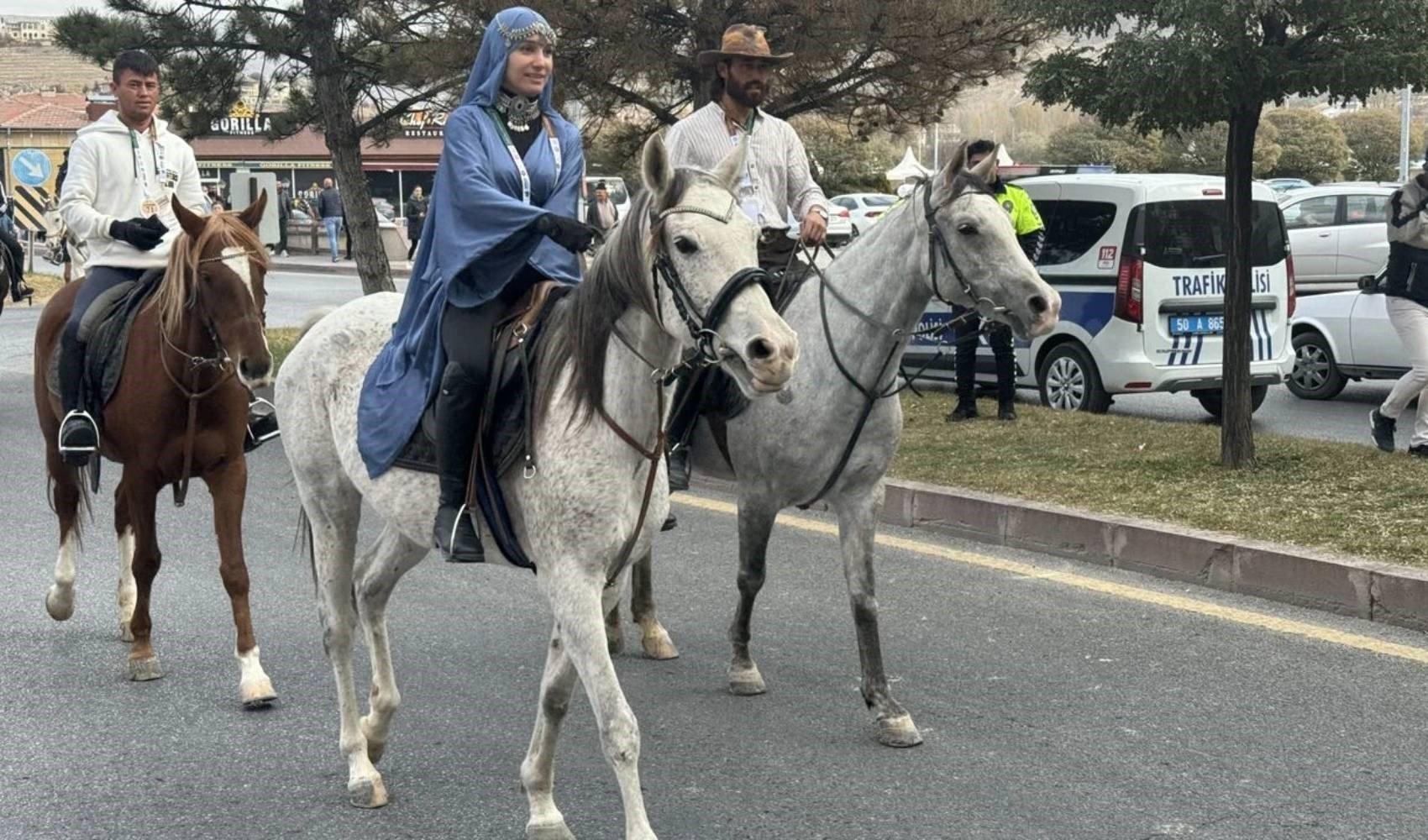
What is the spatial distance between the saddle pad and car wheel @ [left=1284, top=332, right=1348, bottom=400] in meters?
11.6

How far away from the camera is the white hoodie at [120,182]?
24.3 feet

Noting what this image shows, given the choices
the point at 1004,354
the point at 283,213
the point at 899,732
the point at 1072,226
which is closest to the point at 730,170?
the point at 899,732

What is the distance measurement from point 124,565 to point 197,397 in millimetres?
1259

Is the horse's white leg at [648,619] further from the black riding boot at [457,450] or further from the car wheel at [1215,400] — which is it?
the car wheel at [1215,400]

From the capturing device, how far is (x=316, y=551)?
5.83 meters

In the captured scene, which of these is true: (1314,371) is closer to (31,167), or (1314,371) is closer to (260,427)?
(260,427)

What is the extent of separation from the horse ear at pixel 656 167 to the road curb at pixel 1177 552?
14.3 feet

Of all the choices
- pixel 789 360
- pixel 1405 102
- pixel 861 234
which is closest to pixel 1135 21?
pixel 861 234

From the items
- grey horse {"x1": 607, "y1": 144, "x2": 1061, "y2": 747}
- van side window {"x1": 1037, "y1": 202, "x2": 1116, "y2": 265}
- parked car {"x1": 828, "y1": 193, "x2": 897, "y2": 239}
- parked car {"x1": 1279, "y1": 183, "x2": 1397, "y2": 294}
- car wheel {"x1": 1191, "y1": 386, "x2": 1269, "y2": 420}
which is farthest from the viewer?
parked car {"x1": 828, "y1": 193, "x2": 897, "y2": 239}

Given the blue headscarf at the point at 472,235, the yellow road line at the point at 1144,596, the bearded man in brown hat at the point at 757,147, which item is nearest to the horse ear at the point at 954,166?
the bearded man in brown hat at the point at 757,147

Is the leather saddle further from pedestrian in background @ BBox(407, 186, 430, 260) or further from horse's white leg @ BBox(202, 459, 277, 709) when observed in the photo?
pedestrian in background @ BBox(407, 186, 430, 260)

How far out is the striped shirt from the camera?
722 centimetres

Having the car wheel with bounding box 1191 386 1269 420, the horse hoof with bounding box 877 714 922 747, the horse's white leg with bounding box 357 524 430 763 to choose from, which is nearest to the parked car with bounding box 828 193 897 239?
the car wheel with bounding box 1191 386 1269 420

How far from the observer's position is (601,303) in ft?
15.2
